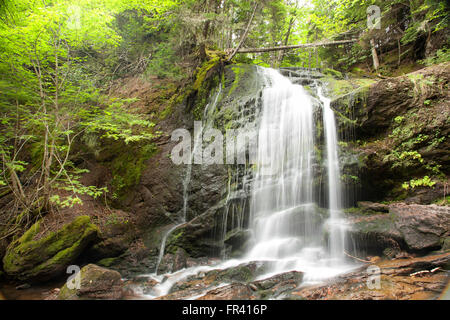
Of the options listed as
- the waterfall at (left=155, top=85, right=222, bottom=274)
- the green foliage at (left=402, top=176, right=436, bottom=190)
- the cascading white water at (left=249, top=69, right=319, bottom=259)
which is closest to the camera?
the green foliage at (left=402, top=176, right=436, bottom=190)

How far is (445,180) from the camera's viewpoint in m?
5.29

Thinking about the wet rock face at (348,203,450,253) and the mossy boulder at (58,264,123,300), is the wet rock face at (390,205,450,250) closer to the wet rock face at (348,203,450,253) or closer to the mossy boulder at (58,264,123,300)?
the wet rock face at (348,203,450,253)

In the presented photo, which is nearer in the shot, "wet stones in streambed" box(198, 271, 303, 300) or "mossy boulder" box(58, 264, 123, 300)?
"wet stones in streambed" box(198, 271, 303, 300)

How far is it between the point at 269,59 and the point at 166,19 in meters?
10.0

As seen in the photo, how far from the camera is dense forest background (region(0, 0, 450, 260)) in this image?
5.91 m

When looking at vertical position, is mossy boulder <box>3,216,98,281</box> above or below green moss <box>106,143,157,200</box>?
below

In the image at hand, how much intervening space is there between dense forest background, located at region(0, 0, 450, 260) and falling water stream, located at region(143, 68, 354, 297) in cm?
333

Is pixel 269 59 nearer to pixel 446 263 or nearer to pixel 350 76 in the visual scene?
pixel 350 76

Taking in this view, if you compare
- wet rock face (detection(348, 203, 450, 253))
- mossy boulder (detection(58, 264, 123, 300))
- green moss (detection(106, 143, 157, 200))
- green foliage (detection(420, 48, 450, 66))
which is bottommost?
Result: mossy boulder (detection(58, 264, 123, 300))

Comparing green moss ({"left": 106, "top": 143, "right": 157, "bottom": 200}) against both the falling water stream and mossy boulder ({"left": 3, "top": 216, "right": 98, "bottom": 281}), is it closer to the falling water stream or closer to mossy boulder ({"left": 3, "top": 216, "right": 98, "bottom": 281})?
the falling water stream

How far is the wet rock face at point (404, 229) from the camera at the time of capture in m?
4.31

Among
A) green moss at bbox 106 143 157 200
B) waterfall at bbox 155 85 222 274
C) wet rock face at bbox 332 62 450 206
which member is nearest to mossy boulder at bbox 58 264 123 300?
waterfall at bbox 155 85 222 274

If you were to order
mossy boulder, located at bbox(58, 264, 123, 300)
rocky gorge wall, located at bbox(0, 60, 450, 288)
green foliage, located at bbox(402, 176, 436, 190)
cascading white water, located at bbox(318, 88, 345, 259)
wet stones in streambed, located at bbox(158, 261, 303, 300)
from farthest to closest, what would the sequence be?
1. green foliage, located at bbox(402, 176, 436, 190)
2. cascading white water, located at bbox(318, 88, 345, 259)
3. rocky gorge wall, located at bbox(0, 60, 450, 288)
4. mossy boulder, located at bbox(58, 264, 123, 300)
5. wet stones in streambed, located at bbox(158, 261, 303, 300)

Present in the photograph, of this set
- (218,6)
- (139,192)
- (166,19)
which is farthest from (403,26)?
(139,192)
